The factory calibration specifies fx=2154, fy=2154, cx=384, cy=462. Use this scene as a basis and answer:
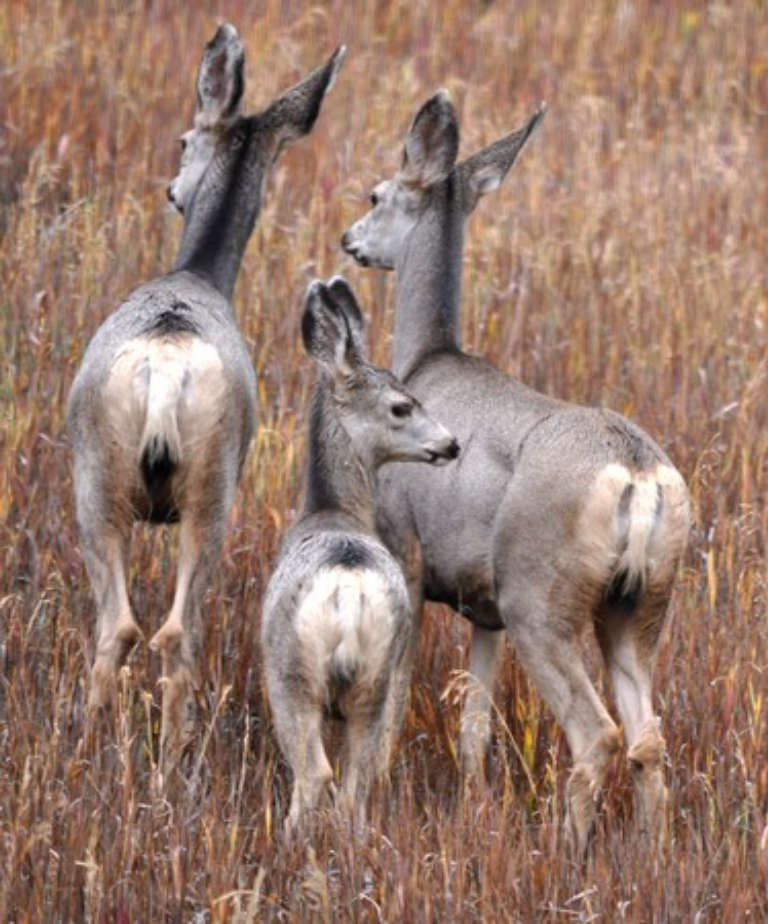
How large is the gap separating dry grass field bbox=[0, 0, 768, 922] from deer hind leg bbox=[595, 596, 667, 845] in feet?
0.45

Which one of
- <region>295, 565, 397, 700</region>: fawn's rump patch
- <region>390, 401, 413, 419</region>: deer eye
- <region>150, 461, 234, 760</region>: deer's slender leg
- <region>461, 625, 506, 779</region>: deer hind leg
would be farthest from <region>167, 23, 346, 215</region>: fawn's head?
<region>295, 565, 397, 700</region>: fawn's rump patch

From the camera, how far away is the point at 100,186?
34.8 ft

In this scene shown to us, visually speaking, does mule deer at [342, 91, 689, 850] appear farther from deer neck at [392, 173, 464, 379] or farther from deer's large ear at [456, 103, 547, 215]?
deer's large ear at [456, 103, 547, 215]

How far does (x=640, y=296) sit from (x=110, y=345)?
4300mm

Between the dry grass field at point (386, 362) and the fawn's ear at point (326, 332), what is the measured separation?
3.16 ft

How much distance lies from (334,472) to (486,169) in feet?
5.98

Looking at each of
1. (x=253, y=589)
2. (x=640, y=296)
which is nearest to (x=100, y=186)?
(x=640, y=296)

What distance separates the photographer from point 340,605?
562cm

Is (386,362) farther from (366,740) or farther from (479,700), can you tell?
(366,740)

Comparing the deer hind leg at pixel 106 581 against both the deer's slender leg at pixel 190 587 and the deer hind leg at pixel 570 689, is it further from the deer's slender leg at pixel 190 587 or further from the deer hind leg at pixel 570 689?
the deer hind leg at pixel 570 689

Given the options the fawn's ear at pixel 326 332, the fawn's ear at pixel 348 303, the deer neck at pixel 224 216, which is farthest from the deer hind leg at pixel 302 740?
the deer neck at pixel 224 216

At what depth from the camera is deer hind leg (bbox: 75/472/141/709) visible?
252 inches

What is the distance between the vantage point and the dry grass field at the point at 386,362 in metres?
5.25

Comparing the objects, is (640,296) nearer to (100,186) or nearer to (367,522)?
(100,186)
